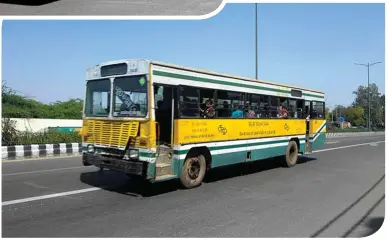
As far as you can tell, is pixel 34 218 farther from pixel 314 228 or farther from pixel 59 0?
pixel 59 0

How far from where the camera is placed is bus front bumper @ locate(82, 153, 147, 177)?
6945 mm

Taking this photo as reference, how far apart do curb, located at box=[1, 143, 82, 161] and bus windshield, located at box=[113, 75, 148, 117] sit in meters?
7.40

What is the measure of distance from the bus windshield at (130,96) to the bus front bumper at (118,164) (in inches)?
35.2

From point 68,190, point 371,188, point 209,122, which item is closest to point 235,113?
point 209,122

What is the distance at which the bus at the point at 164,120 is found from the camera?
23.2ft

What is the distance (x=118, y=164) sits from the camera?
23.6ft

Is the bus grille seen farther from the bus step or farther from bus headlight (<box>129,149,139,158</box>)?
the bus step

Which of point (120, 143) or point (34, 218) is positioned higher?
point (120, 143)

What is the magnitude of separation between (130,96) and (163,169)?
1573mm

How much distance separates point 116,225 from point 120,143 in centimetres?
226

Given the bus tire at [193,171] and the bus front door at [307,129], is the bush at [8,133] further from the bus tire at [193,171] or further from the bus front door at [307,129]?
the bus front door at [307,129]

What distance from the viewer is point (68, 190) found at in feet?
24.7

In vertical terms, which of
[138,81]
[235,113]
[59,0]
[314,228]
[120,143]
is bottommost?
[314,228]

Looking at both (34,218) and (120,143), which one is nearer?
(34,218)
